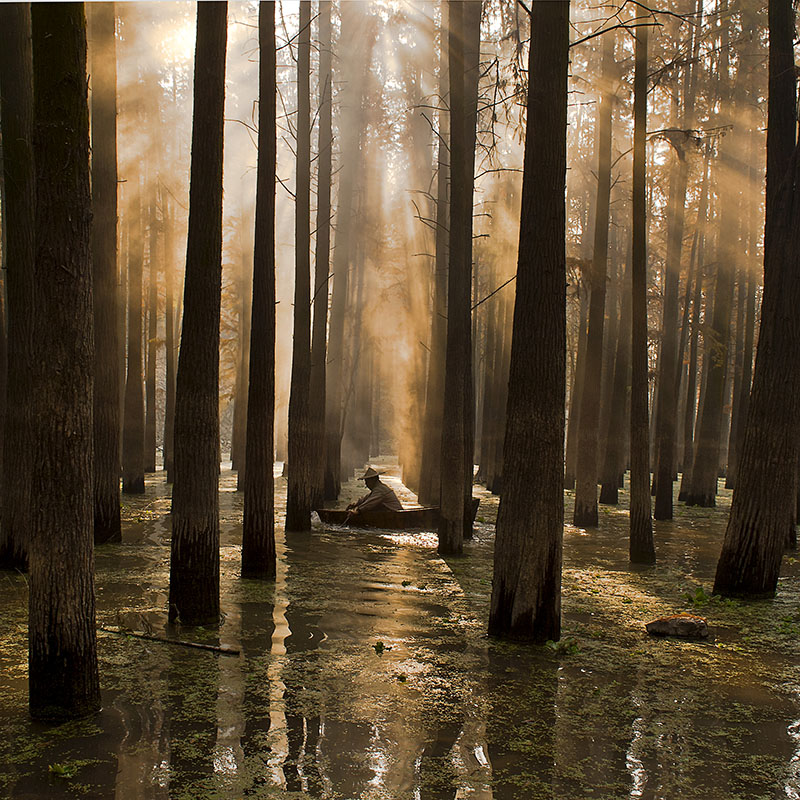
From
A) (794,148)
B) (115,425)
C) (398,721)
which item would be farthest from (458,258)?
(398,721)

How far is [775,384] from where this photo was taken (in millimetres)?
9453

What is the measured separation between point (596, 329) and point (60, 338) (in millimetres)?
12524

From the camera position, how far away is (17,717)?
504 centimetres

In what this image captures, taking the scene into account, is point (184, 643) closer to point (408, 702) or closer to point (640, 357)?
point (408, 702)

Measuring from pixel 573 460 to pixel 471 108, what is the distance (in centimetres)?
1437

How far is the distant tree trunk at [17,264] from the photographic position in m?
8.71

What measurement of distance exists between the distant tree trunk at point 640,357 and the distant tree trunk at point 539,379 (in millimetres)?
4927

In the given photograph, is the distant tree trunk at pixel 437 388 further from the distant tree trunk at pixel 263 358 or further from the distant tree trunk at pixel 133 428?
the distant tree trunk at pixel 263 358

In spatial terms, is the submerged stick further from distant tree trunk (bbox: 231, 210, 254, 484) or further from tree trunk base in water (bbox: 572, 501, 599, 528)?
distant tree trunk (bbox: 231, 210, 254, 484)

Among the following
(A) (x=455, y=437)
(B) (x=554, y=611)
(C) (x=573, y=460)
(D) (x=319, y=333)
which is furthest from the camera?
(C) (x=573, y=460)

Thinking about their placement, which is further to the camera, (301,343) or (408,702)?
(301,343)

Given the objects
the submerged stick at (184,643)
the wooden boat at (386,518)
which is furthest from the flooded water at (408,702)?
the wooden boat at (386,518)

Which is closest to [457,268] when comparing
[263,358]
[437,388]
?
[263,358]

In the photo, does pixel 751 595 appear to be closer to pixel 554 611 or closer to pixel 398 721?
pixel 554 611
